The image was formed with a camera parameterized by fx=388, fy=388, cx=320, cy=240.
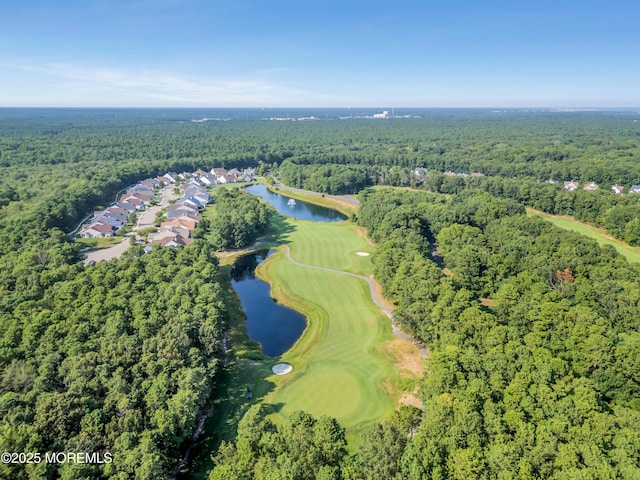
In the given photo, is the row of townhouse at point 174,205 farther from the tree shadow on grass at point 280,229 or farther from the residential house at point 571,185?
the residential house at point 571,185

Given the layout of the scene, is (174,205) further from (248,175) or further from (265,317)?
(265,317)

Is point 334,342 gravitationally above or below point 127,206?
below

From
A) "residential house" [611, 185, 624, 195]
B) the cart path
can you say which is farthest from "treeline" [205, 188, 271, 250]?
"residential house" [611, 185, 624, 195]

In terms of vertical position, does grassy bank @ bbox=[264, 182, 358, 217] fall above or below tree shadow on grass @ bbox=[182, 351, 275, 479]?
above

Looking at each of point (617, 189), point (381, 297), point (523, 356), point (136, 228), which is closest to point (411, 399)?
point (523, 356)

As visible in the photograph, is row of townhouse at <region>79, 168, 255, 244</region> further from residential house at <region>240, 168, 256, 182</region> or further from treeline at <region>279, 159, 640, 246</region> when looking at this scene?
treeline at <region>279, 159, 640, 246</region>

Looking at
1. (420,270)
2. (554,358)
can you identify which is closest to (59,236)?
(420,270)
